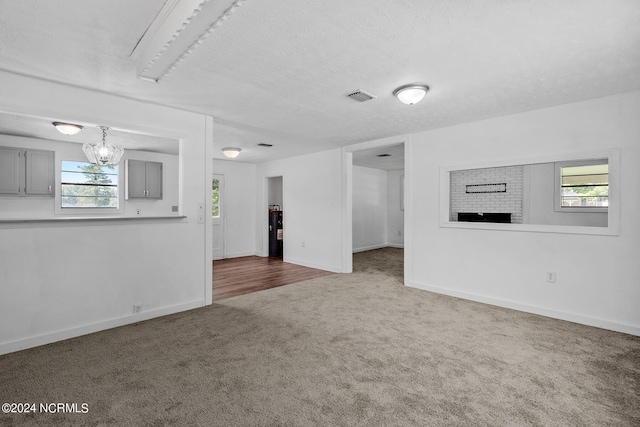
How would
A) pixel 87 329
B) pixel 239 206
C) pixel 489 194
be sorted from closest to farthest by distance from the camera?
pixel 87 329
pixel 489 194
pixel 239 206

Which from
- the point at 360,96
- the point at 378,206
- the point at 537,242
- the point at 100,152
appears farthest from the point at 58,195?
the point at 537,242

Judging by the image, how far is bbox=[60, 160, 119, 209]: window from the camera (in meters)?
5.66

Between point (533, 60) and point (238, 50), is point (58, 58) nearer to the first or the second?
point (238, 50)

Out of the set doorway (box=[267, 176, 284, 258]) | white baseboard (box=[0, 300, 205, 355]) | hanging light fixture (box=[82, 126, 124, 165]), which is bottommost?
white baseboard (box=[0, 300, 205, 355])

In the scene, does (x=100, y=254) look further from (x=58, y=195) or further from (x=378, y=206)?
(x=378, y=206)

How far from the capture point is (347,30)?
1995 mm

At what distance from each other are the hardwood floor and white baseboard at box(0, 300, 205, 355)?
2.17 feet

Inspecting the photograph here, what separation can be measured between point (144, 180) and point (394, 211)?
267 inches

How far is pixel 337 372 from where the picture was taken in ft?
7.57

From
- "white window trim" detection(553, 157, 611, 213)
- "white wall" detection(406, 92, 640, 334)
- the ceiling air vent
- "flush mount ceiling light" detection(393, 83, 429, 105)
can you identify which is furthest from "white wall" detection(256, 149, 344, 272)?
"white window trim" detection(553, 157, 611, 213)

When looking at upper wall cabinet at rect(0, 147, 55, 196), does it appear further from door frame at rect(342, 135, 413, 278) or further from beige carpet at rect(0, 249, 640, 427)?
door frame at rect(342, 135, 413, 278)

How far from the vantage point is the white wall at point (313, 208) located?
6.08m

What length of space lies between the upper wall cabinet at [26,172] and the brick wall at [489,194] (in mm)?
6842

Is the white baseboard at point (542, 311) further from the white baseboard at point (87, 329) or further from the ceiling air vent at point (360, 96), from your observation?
Answer: the white baseboard at point (87, 329)
